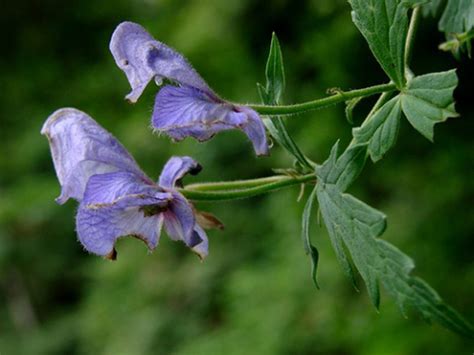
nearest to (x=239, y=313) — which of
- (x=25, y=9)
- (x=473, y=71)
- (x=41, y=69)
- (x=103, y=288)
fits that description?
(x=473, y=71)

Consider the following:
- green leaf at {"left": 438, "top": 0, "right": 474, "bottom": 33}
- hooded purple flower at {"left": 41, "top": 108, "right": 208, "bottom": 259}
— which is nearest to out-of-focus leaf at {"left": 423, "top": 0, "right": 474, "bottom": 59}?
green leaf at {"left": 438, "top": 0, "right": 474, "bottom": 33}

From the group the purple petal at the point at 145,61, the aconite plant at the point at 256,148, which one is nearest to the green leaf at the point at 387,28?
Answer: the aconite plant at the point at 256,148

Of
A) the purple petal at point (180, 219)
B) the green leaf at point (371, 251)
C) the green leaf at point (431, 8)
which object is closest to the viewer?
the green leaf at point (371, 251)

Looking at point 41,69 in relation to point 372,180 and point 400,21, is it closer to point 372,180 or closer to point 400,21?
point 372,180

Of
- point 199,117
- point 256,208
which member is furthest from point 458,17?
point 256,208

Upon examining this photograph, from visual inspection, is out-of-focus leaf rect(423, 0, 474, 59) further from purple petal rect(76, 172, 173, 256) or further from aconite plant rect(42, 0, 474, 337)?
purple petal rect(76, 172, 173, 256)

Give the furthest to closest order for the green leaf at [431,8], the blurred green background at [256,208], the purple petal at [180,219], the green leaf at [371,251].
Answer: the blurred green background at [256,208] → the green leaf at [431,8] → the purple petal at [180,219] → the green leaf at [371,251]

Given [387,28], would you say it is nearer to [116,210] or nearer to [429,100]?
[429,100]

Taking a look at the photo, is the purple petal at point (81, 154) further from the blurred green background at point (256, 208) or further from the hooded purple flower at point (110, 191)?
the blurred green background at point (256, 208)

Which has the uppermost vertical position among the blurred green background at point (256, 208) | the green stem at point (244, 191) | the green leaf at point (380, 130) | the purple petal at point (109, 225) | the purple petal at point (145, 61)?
the purple petal at point (145, 61)
